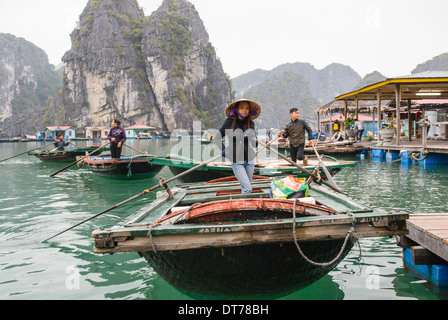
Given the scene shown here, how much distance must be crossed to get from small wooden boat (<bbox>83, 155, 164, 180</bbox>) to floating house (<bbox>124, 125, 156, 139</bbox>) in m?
55.9

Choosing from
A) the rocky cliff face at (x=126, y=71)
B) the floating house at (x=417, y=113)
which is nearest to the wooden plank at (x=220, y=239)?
the floating house at (x=417, y=113)

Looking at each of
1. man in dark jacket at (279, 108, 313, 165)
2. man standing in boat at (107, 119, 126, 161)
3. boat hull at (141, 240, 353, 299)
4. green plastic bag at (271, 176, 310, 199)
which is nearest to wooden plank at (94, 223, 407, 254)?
boat hull at (141, 240, 353, 299)

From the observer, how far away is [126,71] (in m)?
74.1

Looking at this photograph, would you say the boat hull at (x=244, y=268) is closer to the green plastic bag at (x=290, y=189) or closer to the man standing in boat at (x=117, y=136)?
the green plastic bag at (x=290, y=189)

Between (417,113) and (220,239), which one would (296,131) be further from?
(417,113)

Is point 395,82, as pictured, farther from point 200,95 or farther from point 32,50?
point 32,50

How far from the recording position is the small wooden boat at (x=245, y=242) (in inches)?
110

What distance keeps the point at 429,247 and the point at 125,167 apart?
9571 millimetres

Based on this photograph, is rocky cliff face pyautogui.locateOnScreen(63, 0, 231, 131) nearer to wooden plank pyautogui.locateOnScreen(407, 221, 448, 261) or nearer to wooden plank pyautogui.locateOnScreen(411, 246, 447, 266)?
wooden plank pyautogui.locateOnScreen(407, 221, 448, 261)

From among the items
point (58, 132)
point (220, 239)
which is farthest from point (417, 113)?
point (58, 132)

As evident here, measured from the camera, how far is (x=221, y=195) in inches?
187

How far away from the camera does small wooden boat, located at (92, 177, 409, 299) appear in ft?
9.13

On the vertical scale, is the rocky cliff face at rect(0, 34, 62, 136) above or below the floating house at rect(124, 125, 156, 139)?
above
